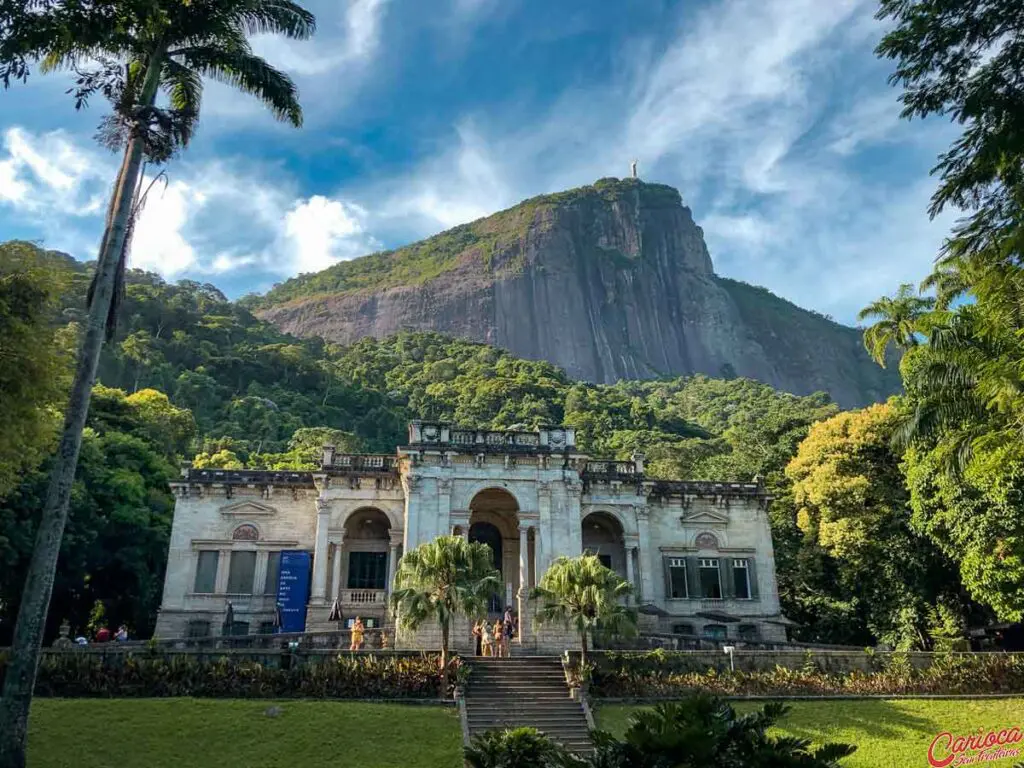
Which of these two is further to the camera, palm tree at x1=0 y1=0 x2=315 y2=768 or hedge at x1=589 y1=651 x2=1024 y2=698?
hedge at x1=589 y1=651 x2=1024 y2=698

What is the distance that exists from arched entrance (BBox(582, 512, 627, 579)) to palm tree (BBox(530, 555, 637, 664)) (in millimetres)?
10948

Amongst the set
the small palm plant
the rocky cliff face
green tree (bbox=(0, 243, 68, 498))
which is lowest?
the small palm plant

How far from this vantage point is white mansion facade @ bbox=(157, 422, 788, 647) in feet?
102

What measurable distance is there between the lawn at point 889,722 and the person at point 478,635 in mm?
→ 5183

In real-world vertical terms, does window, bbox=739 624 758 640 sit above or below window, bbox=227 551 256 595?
below

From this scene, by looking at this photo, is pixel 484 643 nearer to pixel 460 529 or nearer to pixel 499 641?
pixel 499 641

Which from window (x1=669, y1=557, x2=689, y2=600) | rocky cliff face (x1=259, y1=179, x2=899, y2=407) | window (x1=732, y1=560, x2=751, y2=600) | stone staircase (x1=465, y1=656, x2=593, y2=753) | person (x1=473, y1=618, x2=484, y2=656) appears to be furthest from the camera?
rocky cliff face (x1=259, y1=179, x2=899, y2=407)

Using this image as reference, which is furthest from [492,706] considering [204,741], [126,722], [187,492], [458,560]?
[187,492]

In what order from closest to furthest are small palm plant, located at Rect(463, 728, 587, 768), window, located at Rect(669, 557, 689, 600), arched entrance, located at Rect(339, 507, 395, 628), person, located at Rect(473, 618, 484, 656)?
small palm plant, located at Rect(463, 728, 587, 768) < person, located at Rect(473, 618, 484, 656) < arched entrance, located at Rect(339, 507, 395, 628) < window, located at Rect(669, 557, 689, 600)

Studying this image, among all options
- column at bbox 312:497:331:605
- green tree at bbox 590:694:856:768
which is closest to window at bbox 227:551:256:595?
column at bbox 312:497:331:605

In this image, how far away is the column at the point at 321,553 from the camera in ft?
100

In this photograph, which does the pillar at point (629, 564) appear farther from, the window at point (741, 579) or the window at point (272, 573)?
the window at point (272, 573)

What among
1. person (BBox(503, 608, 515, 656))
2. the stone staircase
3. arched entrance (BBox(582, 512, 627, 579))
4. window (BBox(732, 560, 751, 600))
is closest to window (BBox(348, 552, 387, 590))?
person (BBox(503, 608, 515, 656))

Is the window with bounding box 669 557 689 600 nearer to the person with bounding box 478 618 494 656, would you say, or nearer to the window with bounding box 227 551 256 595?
the person with bounding box 478 618 494 656
